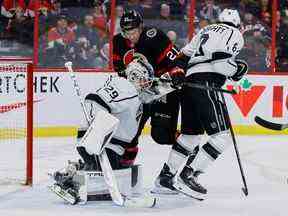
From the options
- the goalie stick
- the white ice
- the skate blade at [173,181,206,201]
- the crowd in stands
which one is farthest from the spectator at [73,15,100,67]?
the goalie stick

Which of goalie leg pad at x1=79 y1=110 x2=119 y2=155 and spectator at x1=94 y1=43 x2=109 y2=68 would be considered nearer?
goalie leg pad at x1=79 y1=110 x2=119 y2=155

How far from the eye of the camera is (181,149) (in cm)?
455

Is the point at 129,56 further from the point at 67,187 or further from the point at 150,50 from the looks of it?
the point at 67,187

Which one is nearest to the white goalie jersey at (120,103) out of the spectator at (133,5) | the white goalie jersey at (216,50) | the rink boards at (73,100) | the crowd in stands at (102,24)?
the white goalie jersey at (216,50)

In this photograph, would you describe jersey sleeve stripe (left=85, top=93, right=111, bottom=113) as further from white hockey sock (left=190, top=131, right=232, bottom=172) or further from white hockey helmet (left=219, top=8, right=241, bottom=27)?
white hockey helmet (left=219, top=8, right=241, bottom=27)

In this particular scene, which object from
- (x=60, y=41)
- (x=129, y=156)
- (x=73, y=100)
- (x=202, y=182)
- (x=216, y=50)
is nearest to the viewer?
(x=216, y=50)

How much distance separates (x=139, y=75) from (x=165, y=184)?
2.29ft

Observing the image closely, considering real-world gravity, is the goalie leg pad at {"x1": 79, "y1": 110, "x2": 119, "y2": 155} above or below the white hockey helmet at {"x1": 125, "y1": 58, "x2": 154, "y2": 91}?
below

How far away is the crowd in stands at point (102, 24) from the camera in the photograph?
7.59 metres

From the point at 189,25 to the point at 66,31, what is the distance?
1.25 m

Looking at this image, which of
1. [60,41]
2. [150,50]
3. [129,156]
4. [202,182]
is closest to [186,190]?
[129,156]

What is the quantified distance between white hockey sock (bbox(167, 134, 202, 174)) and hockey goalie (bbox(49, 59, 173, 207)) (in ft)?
1.18

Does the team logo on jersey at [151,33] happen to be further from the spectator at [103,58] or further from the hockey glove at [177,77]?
the spectator at [103,58]

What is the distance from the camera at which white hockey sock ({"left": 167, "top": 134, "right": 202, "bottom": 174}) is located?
4.55 metres
